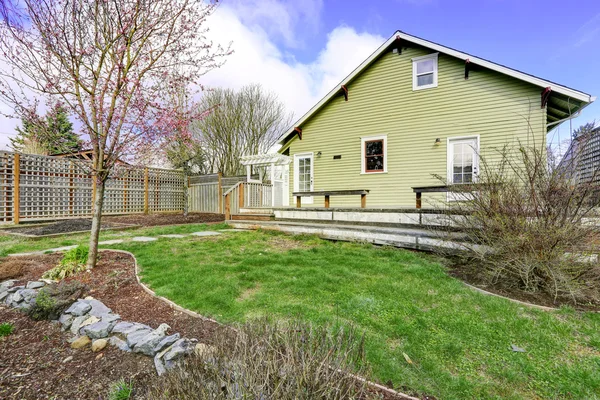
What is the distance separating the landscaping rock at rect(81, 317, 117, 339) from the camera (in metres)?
2.35

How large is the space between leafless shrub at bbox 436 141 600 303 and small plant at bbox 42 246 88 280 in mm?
5732

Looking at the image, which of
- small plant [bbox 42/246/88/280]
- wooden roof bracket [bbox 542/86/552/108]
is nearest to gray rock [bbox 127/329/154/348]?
small plant [bbox 42/246/88/280]

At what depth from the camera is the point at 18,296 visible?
9.83 ft

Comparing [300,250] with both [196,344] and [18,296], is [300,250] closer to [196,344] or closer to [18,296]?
[196,344]

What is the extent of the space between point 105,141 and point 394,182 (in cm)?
795

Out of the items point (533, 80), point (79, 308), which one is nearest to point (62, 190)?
point (79, 308)

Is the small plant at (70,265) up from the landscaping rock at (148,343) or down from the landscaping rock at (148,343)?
up

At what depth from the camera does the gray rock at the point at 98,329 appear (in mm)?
2348

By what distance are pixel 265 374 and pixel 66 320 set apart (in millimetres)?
2469

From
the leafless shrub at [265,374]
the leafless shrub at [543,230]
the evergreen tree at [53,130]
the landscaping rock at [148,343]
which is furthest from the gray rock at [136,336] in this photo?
the leafless shrub at [543,230]

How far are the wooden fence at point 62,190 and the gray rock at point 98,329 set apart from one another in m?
4.74

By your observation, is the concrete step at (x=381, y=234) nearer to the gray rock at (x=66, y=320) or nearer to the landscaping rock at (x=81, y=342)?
the landscaping rock at (x=81, y=342)

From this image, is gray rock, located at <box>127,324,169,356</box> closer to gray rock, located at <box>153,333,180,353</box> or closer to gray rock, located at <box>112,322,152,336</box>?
gray rock, located at <box>153,333,180,353</box>

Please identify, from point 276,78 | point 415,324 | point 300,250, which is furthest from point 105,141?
point 276,78
